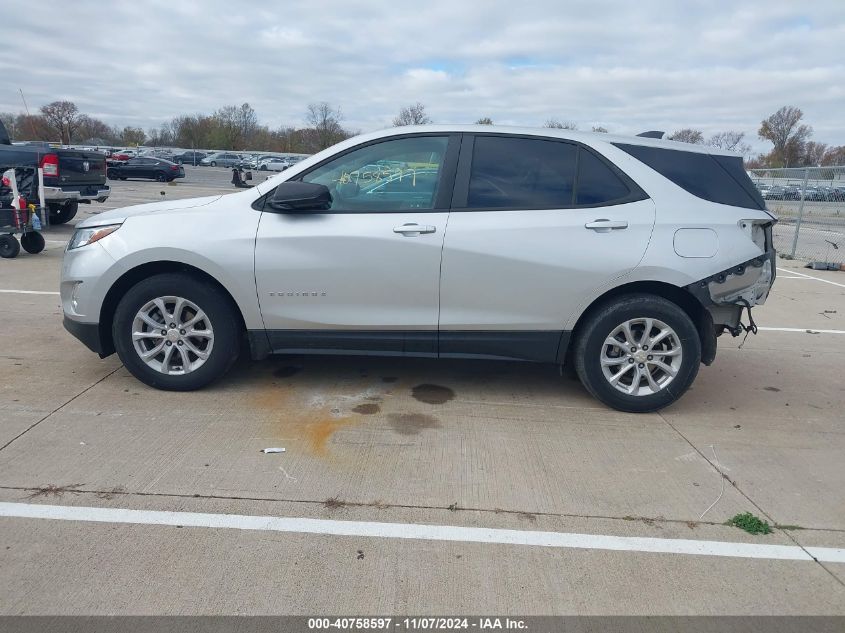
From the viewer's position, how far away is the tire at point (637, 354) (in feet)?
14.6

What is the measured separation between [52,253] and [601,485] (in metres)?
9.81

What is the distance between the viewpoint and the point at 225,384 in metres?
4.93

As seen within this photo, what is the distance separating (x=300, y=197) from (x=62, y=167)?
8.77 meters

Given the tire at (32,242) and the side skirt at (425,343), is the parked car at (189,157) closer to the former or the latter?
the tire at (32,242)

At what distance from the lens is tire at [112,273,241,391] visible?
4.50 meters

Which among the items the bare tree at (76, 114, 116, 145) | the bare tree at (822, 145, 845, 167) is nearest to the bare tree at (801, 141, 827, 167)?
the bare tree at (822, 145, 845, 167)

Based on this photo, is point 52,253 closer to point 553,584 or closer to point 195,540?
point 195,540

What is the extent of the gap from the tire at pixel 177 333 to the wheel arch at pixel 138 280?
4cm

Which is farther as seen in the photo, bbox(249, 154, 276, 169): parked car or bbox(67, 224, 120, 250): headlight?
bbox(249, 154, 276, 169): parked car

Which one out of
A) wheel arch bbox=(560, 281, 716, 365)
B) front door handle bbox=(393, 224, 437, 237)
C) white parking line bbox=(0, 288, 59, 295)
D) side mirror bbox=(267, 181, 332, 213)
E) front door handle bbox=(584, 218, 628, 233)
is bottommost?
white parking line bbox=(0, 288, 59, 295)

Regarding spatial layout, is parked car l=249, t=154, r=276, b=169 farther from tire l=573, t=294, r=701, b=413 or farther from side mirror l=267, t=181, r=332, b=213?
tire l=573, t=294, r=701, b=413

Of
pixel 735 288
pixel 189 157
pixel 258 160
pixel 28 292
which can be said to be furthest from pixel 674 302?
pixel 189 157

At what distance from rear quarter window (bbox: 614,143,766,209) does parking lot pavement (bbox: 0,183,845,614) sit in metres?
1.56

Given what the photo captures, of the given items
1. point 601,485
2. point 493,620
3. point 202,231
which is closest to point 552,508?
point 601,485
